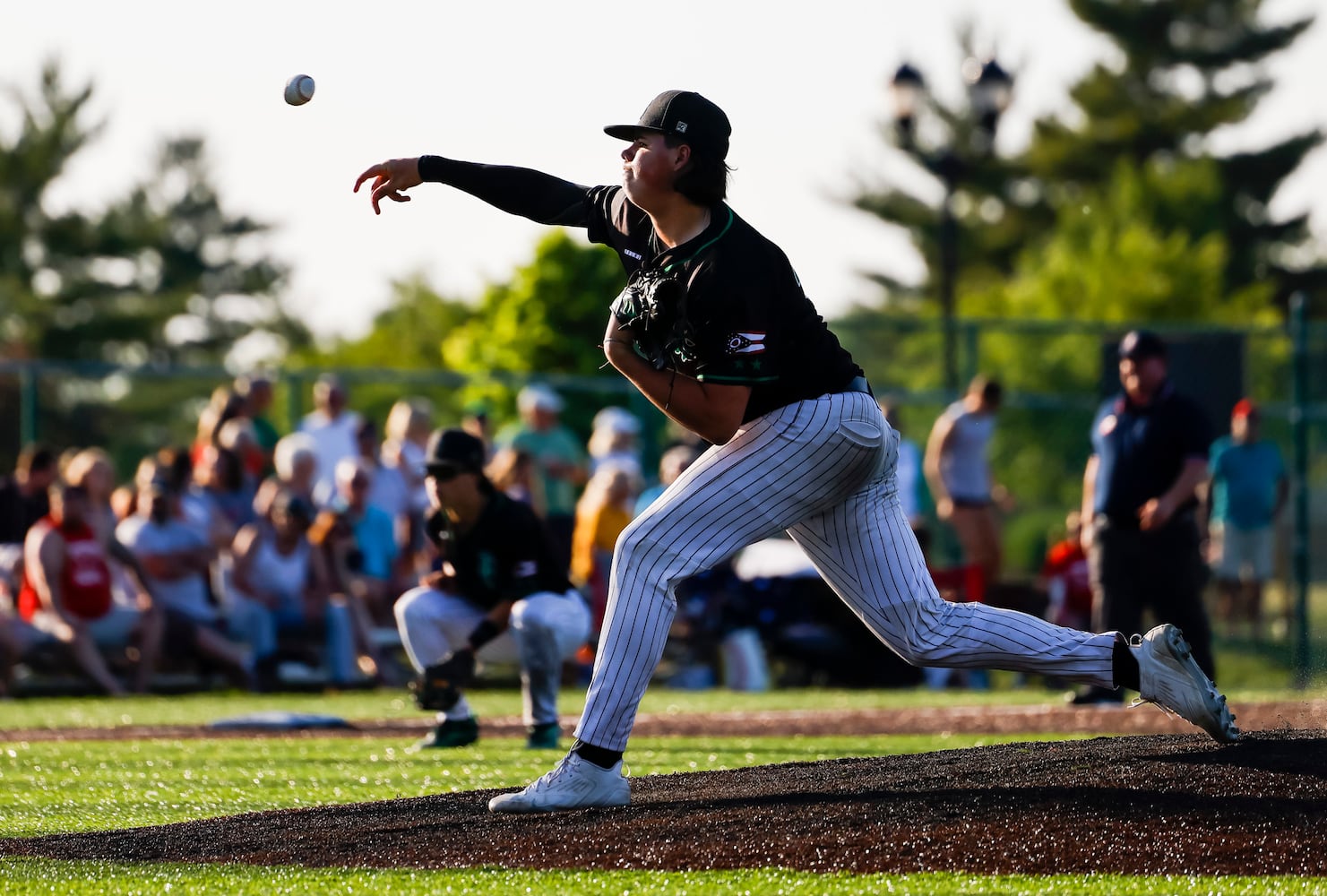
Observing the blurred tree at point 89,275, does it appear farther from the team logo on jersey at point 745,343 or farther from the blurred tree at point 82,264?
the team logo on jersey at point 745,343

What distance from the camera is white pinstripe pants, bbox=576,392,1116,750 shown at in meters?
5.77

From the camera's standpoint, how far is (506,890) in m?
4.74

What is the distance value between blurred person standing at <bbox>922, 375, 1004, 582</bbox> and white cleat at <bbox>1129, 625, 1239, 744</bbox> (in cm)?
894

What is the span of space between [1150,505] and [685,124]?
616 cm

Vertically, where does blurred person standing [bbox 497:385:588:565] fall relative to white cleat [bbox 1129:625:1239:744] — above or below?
above

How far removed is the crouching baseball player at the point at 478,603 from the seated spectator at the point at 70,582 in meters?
4.92

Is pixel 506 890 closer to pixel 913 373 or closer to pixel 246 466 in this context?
pixel 246 466

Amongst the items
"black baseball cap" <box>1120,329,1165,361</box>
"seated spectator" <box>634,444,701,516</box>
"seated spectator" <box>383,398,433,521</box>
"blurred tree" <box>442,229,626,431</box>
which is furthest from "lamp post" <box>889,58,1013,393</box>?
"black baseball cap" <box>1120,329,1165,361</box>

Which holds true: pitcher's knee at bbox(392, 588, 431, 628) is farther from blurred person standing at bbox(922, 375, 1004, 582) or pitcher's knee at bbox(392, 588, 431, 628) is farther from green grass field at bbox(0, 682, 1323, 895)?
blurred person standing at bbox(922, 375, 1004, 582)

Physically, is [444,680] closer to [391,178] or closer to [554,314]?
[391,178]

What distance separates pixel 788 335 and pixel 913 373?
80.2 feet

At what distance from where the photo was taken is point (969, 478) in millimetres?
15555

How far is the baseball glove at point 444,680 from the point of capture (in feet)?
28.7

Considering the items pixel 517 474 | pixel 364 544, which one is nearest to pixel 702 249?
pixel 517 474
